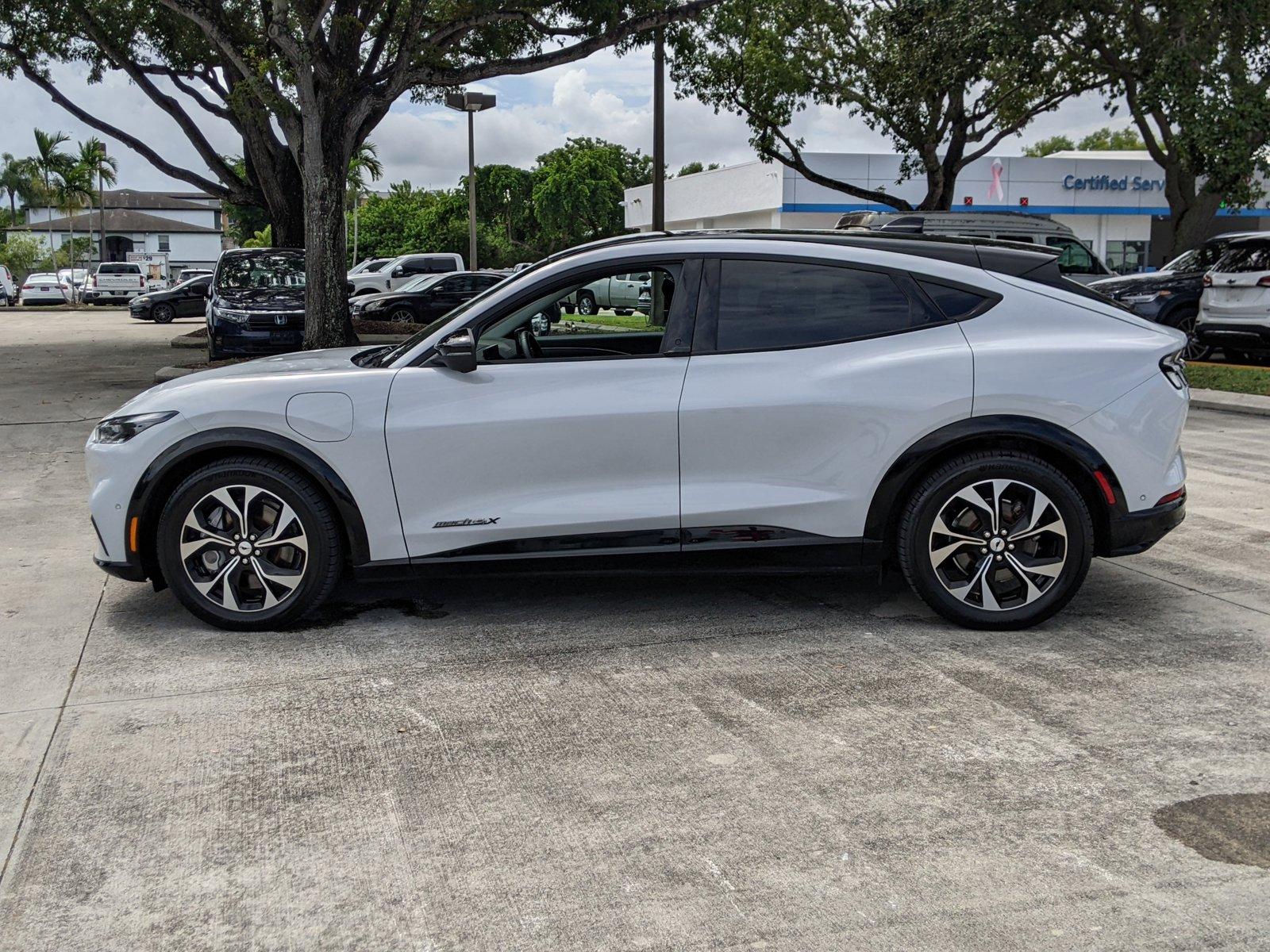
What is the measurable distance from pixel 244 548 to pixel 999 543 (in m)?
3.26

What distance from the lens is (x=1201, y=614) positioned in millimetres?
5512

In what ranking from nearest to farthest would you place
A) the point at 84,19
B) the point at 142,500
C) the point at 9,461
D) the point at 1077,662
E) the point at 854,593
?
the point at 1077,662 → the point at 142,500 → the point at 854,593 → the point at 9,461 → the point at 84,19

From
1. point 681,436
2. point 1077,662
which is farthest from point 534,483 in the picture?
point 1077,662

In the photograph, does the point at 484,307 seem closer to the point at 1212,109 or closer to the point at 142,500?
the point at 142,500

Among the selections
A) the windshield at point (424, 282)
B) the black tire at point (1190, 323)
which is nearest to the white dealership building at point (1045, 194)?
the windshield at point (424, 282)

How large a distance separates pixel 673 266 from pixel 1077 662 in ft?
7.80

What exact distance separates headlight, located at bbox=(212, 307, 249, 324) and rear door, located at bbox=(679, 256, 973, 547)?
46.7 feet

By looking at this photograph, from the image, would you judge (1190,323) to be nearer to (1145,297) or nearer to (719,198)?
(1145,297)

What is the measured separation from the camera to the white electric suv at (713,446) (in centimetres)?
514

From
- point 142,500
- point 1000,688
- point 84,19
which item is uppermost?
point 84,19

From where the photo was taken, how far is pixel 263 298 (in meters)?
18.6

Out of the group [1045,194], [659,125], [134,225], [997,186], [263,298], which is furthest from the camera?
[134,225]

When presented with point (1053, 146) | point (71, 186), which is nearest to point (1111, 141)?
point (1053, 146)

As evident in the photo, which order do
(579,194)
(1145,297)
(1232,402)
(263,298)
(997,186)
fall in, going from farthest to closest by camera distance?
(579,194), (997,186), (263,298), (1145,297), (1232,402)
